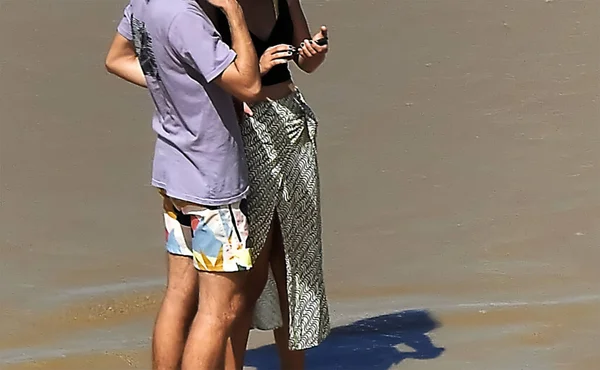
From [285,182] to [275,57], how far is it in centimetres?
46

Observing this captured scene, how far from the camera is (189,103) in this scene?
279cm

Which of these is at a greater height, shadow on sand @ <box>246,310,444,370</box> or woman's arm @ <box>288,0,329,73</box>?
woman's arm @ <box>288,0,329,73</box>

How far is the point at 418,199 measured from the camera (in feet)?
17.7

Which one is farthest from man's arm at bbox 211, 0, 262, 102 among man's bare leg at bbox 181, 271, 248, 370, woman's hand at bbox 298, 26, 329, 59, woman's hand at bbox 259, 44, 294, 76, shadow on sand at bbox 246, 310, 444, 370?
shadow on sand at bbox 246, 310, 444, 370

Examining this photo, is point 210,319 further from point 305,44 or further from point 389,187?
point 389,187

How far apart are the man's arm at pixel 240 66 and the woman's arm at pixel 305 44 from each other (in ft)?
0.97

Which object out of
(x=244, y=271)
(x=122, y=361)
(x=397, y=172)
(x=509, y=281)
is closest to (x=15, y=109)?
(x=397, y=172)

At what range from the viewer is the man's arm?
2666 millimetres

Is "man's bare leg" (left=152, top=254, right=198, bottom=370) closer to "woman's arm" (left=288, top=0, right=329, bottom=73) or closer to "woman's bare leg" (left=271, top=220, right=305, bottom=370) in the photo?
"woman's bare leg" (left=271, top=220, right=305, bottom=370)

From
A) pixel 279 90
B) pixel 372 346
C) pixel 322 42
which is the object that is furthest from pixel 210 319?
pixel 372 346

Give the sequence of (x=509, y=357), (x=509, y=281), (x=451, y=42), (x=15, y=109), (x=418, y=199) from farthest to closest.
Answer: (x=451, y=42), (x=15, y=109), (x=418, y=199), (x=509, y=281), (x=509, y=357)

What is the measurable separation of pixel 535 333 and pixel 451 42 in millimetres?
3734

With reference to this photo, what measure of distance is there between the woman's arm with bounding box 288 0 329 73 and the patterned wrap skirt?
5.8 inches

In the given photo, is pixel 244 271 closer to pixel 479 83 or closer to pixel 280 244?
pixel 280 244
